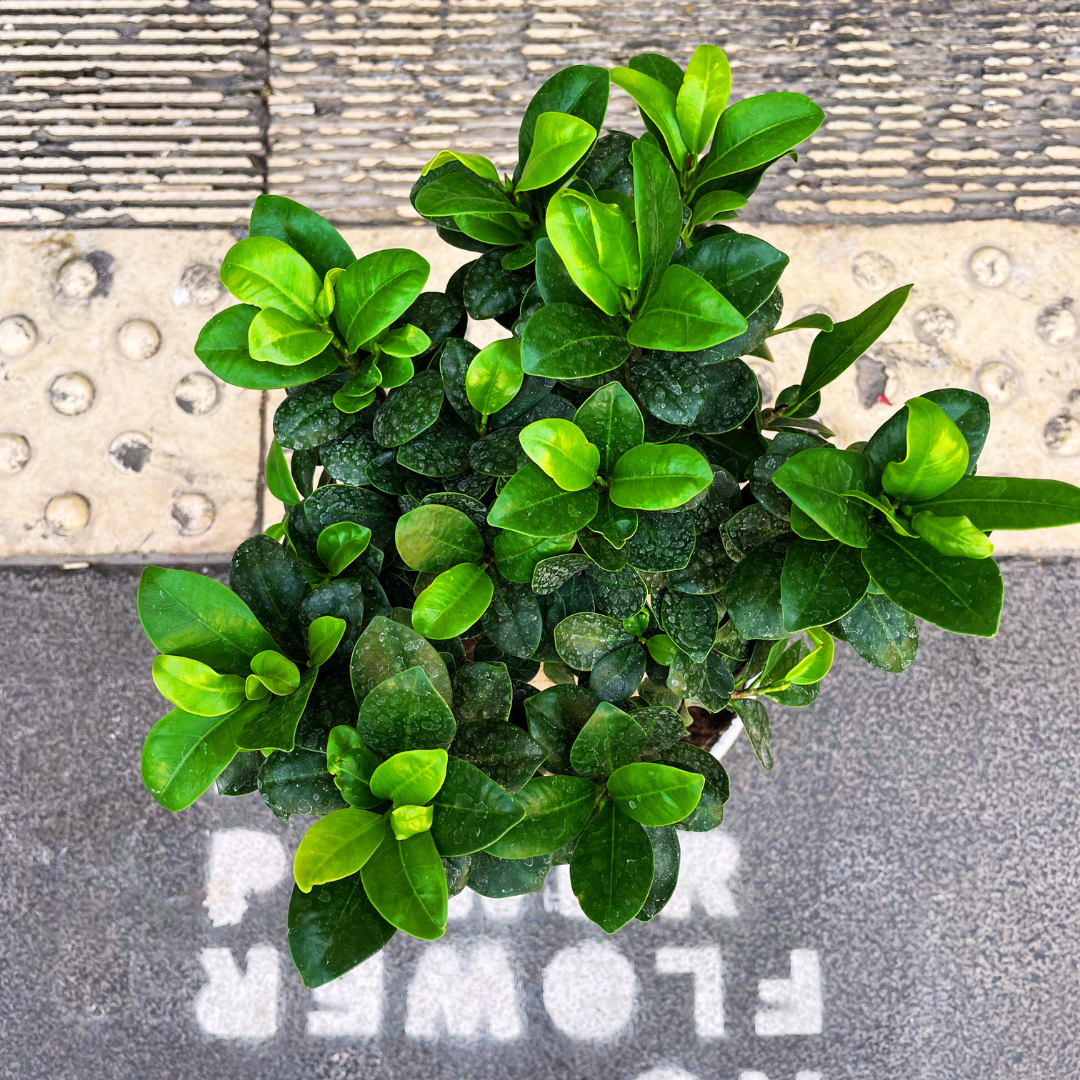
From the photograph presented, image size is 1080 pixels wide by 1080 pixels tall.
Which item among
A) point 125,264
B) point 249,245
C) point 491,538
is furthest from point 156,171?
point 491,538

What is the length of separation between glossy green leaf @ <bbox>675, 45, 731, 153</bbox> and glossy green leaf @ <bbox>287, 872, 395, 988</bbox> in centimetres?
56

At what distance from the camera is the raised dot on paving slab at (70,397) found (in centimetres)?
135

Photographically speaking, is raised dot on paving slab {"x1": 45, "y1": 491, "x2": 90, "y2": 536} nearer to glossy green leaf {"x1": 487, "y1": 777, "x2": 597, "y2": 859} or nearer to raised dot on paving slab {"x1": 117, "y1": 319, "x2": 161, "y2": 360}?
raised dot on paving slab {"x1": 117, "y1": 319, "x2": 161, "y2": 360}

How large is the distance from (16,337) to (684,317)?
4.14ft

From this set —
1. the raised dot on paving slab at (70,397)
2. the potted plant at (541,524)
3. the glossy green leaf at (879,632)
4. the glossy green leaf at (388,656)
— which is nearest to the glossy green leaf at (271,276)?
the potted plant at (541,524)

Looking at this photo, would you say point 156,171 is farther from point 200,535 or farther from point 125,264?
point 200,535

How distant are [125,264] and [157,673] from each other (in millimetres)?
1091


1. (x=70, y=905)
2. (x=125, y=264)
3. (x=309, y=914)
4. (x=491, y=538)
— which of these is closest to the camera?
(x=309, y=914)

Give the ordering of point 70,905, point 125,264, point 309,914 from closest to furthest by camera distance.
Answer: point 309,914 < point 70,905 < point 125,264

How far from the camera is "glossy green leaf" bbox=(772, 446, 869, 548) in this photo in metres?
0.47

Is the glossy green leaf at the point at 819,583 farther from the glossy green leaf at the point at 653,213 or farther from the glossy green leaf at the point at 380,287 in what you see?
the glossy green leaf at the point at 380,287

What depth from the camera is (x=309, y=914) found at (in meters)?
0.52

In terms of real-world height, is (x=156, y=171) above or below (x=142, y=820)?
above

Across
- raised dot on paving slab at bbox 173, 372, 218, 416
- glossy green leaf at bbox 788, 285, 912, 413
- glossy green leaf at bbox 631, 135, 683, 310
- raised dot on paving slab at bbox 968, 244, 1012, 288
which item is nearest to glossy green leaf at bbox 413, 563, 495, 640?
glossy green leaf at bbox 631, 135, 683, 310
